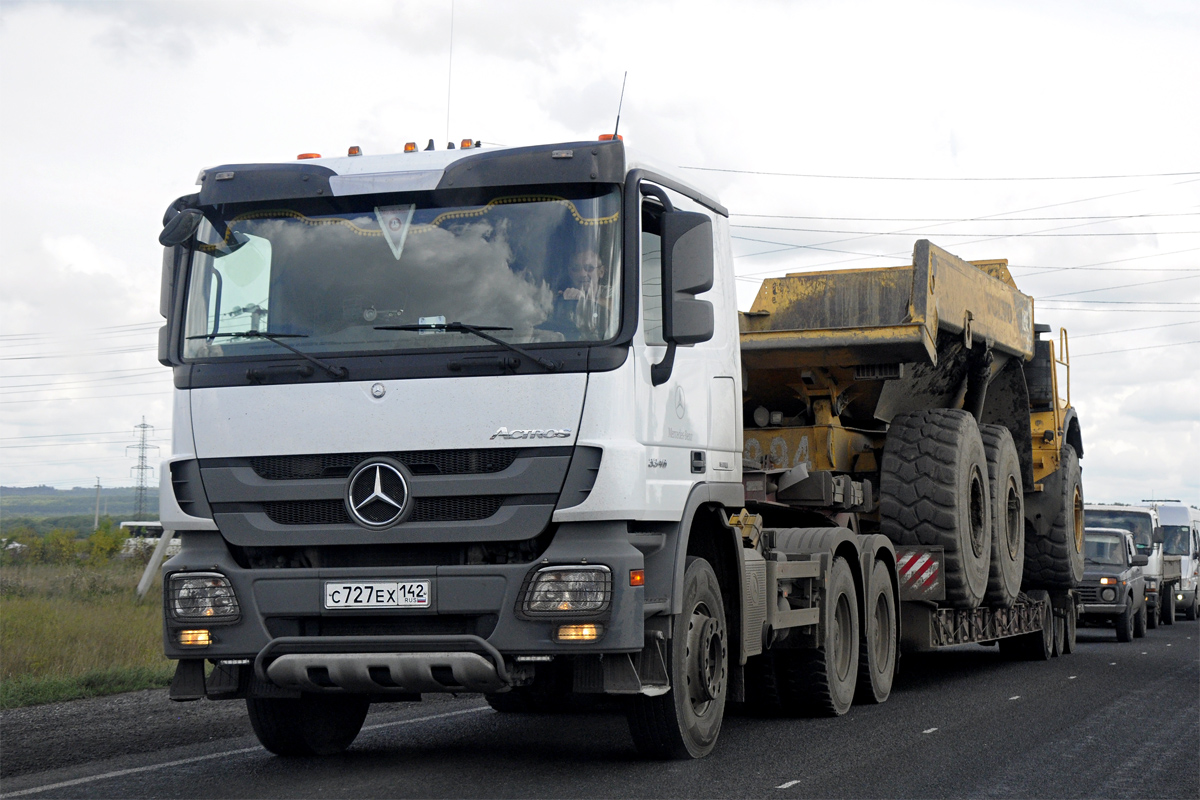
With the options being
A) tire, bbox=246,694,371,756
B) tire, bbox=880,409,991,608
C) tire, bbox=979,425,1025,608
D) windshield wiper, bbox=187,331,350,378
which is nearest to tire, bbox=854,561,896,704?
tire, bbox=880,409,991,608

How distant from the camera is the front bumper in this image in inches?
266

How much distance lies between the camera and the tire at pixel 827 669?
9.92 m

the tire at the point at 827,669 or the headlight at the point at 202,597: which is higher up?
the headlight at the point at 202,597

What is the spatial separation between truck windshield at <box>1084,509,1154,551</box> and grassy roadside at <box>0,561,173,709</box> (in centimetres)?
1629

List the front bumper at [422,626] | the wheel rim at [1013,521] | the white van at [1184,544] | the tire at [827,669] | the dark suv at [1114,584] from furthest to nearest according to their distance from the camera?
1. the white van at [1184,544]
2. the dark suv at [1114,584]
3. the wheel rim at [1013,521]
4. the tire at [827,669]
5. the front bumper at [422,626]

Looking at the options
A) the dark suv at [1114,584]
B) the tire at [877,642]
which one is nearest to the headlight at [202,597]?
the tire at [877,642]

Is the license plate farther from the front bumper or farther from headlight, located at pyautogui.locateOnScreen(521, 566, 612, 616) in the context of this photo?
headlight, located at pyautogui.locateOnScreen(521, 566, 612, 616)

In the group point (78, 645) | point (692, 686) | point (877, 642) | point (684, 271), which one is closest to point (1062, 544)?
point (877, 642)

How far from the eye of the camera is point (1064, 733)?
30.9 feet

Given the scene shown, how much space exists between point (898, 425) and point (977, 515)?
4.00 feet

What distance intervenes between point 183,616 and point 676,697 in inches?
99.4

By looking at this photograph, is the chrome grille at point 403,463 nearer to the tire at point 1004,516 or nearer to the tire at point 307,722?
the tire at point 307,722

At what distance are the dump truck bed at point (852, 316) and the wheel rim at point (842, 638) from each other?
212 centimetres

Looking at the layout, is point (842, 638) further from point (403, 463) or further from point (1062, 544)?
point (1062, 544)
